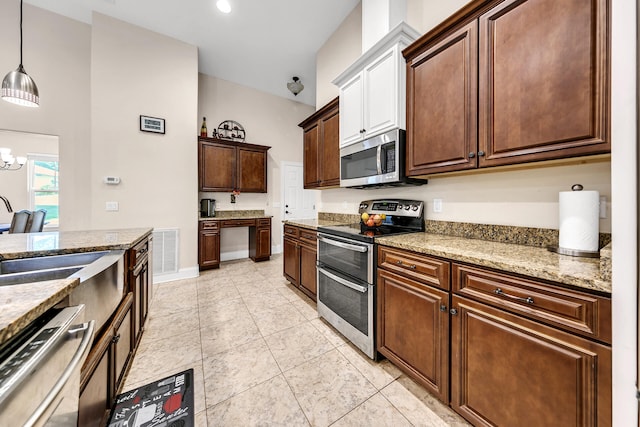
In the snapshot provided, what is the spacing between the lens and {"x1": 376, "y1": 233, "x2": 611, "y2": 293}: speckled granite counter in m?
0.88

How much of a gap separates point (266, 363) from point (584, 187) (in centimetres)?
231

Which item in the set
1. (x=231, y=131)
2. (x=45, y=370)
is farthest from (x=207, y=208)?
(x=45, y=370)

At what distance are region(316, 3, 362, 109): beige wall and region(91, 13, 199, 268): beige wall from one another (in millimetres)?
2032

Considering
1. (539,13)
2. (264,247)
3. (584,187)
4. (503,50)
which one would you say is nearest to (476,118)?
(503,50)

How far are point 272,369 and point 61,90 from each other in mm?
4707

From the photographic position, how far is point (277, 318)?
2.52 m

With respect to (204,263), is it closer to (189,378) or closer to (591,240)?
(189,378)

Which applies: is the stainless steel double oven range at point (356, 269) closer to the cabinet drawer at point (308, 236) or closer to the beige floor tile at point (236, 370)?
the cabinet drawer at point (308, 236)

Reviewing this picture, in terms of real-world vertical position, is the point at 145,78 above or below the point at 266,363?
above

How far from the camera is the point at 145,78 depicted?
352cm

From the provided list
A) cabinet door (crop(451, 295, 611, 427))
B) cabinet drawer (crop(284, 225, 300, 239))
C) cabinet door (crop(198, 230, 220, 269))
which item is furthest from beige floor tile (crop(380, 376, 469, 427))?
cabinet door (crop(198, 230, 220, 269))

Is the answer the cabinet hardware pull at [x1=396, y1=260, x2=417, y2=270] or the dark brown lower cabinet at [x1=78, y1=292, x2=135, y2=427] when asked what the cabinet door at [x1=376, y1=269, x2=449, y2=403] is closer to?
the cabinet hardware pull at [x1=396, y1=260, x2=417, y2=270]

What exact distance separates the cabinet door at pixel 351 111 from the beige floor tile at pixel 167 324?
2417 mm

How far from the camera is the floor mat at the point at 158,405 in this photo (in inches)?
52.8
